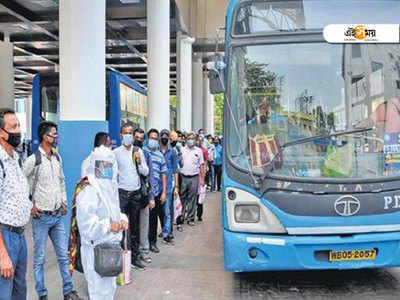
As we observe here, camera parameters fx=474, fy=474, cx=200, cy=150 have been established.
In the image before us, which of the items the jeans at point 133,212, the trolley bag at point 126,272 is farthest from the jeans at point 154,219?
the trolley bag at point 126,272

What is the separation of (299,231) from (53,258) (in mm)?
3865

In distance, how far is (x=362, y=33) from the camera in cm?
512

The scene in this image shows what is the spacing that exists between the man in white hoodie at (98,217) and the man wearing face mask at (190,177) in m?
5.28

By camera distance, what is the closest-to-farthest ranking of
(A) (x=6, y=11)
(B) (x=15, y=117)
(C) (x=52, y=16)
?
(B) (x=15, y=117)
(A) (x=6, y=11)
(C) (x=52, y=16)

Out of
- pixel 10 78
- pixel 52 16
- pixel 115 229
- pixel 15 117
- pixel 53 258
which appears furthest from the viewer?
pixel 10 78

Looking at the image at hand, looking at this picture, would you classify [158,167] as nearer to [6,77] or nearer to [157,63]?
[157,63]

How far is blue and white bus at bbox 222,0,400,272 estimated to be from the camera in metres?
4.91

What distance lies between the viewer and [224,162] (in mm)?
5281

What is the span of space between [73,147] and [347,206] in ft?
14.8

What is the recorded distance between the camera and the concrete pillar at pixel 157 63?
47.2 feet

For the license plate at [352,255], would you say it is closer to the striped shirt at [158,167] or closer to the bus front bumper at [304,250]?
the bus front bumper at [304,250]

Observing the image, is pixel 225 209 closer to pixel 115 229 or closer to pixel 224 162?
pixel 224 162

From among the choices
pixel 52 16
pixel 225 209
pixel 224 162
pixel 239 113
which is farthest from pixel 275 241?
pixel 52 16

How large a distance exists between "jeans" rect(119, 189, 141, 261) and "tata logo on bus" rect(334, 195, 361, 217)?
2.73m
